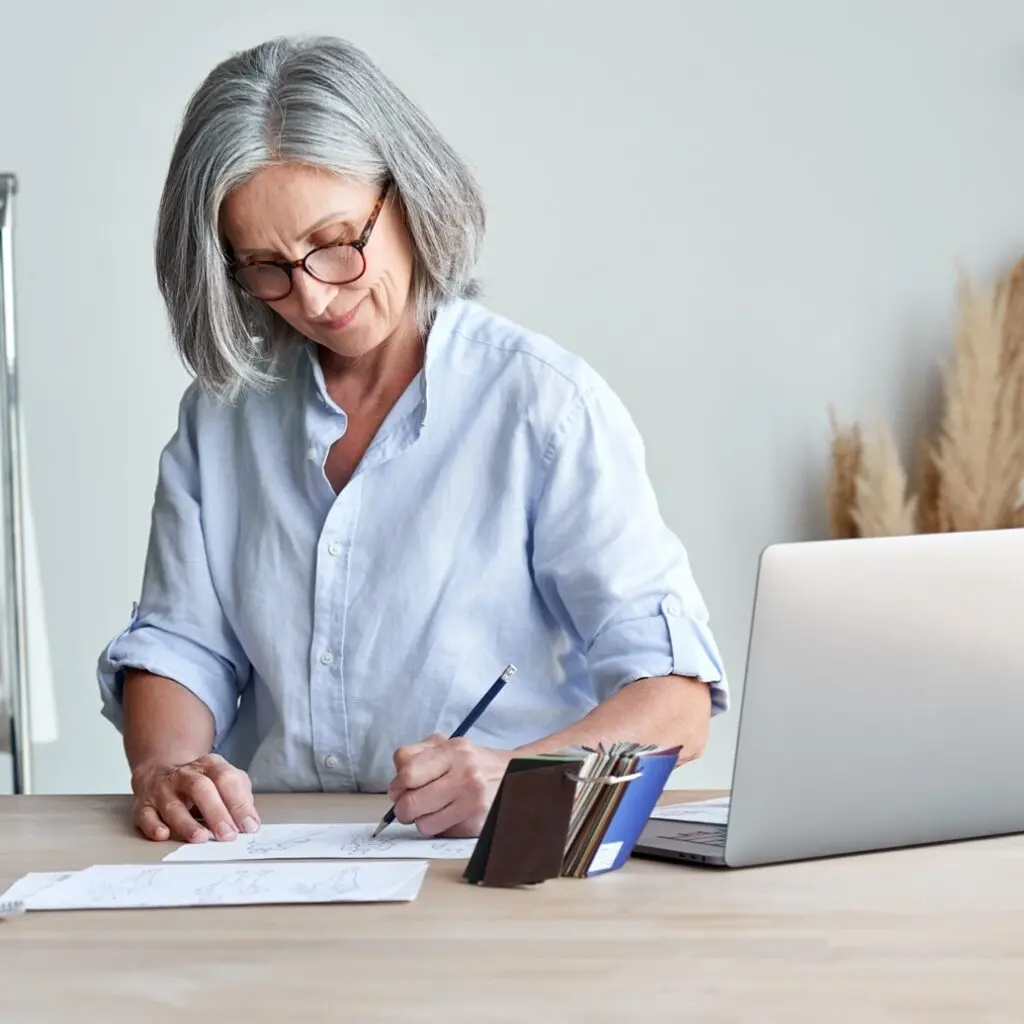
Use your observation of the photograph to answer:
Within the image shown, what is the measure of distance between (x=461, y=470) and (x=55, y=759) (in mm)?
1616

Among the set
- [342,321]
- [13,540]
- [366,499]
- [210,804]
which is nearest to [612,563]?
[366,499]

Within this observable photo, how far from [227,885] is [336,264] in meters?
0.72

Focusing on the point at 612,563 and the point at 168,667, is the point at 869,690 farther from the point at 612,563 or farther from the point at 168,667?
the point at 168,667

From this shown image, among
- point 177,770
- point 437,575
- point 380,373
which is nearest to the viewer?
point 177,770

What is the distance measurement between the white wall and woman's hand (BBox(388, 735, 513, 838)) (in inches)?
67.0

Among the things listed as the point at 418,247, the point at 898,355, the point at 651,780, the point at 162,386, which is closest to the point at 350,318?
the point at 418,247

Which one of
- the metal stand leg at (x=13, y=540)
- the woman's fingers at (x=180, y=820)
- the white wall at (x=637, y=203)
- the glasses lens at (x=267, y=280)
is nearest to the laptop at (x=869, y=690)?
the woman's fingers at (x=180, y=820)

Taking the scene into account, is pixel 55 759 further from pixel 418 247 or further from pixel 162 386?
pixel 418 247

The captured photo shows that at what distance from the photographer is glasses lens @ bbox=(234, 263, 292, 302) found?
1561 mm

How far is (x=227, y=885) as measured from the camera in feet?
3.53

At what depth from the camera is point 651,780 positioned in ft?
3.60

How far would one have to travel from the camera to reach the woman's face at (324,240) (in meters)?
1.51

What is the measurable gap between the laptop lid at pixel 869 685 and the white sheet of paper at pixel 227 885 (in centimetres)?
26

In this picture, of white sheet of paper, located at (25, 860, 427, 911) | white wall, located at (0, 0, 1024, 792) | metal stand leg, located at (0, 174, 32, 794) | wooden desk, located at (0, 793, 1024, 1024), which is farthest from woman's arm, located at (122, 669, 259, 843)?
white wall, located at (0, 0, 1024, 792)
